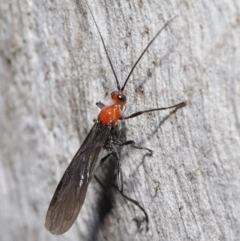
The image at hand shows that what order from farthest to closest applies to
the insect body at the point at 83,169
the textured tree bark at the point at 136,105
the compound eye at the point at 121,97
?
1. the insect body at the point at 83,169
2. the compound eye at the point at 121,97
3. the textured tree bark at the point at 136,105

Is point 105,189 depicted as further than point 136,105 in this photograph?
Yes

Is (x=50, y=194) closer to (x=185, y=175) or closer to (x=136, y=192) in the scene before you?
(x=136, y=192)

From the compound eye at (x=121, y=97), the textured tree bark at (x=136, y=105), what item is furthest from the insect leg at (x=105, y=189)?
the compound eye at (x=121, y=97)

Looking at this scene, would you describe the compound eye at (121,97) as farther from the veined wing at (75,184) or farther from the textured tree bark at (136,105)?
the veined wing at (75,184)

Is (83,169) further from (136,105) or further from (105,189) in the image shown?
(136,105)

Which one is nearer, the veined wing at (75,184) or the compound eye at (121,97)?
the compound eye at (121,97)

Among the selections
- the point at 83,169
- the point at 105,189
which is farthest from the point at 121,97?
the point at 105,189

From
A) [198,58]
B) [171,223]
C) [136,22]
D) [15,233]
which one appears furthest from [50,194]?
[198,58]
